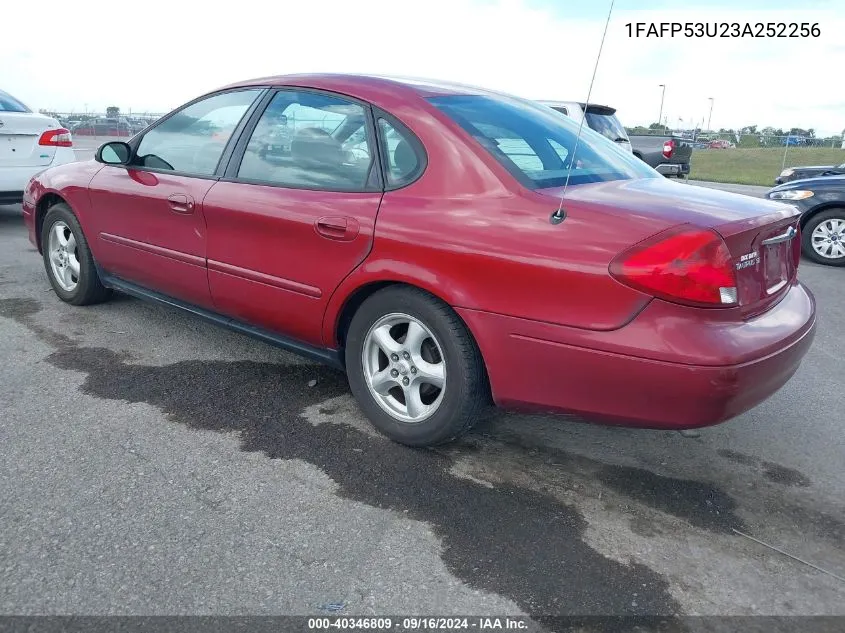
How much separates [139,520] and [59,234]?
10.2ft

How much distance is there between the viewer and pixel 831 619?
7.23ft

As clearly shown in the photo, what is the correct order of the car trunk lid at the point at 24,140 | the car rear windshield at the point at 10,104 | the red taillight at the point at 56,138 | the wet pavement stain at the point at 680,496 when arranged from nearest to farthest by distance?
1. the wet pavement stain at the point at 680,496
2. the car trunk lid at the point at 24,140
3. the red taillight at the point at 56,138
4. the car rear windshield at the point at 10,104

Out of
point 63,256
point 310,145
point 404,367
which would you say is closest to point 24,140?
point 63,256

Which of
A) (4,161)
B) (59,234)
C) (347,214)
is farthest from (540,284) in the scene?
(4,161)

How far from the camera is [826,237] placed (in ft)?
27.1

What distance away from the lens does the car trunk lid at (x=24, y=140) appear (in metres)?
7.57

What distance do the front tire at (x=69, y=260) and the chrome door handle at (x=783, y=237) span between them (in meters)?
3.98

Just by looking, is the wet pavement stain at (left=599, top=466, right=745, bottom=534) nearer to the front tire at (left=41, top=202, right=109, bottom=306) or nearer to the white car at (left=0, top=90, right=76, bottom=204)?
the front tire at (left=41, top=202, right=109, bottom=306)

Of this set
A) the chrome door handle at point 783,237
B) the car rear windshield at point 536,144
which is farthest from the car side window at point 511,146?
the chrome door handle at point 783,237

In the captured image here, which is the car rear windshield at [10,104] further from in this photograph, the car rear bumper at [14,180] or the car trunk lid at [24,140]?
the car rear bumper at [14,180]

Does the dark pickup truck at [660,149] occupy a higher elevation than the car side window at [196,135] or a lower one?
lower

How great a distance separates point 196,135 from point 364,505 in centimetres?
238

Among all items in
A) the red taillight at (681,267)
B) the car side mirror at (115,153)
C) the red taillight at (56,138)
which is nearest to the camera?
the red taillight at (681,267)

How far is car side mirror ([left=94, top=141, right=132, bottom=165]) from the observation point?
429 centimetres
